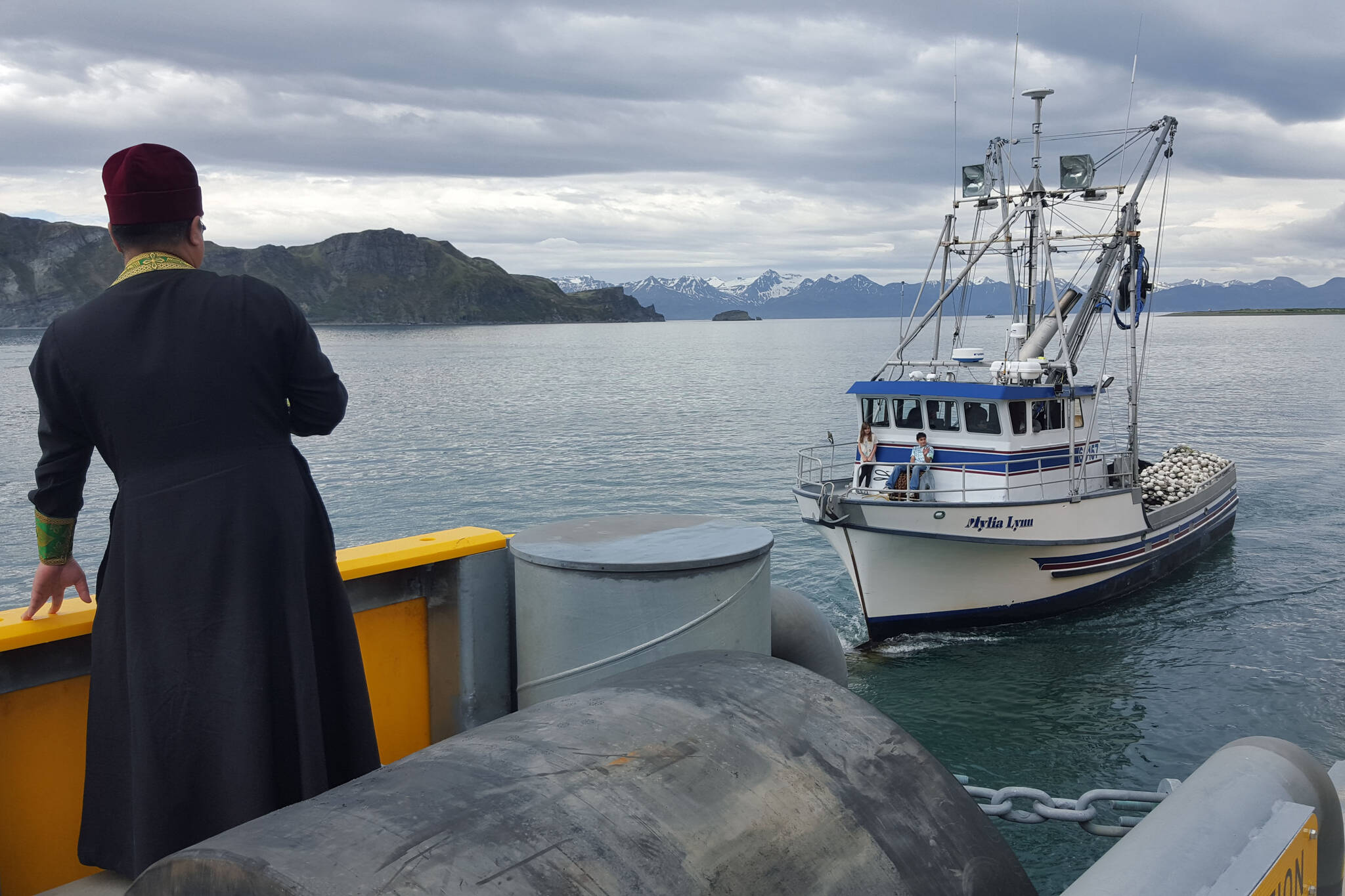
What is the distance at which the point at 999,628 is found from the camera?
53.0 ft

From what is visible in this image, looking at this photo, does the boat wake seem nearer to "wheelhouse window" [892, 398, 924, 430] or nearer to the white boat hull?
the white boat hull

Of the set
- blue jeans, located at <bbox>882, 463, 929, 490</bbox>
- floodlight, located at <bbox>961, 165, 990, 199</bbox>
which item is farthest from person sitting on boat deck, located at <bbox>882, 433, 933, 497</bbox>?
floodlight, located at <bbox>961, 165, 990, 199</bbox>

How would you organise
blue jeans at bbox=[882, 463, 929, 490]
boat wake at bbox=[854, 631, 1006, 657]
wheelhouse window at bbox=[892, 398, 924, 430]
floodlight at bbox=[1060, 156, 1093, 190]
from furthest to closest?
1. floodlight at bbox=[1060, 156, 1093, 190]
2. wheelhouse window at bbox=[892, 398, 924, 430]
3. blue jeans at bbox=[882, 463, 929, 490]
4. boat wake at bbox=[854, 631, 1006, 657]

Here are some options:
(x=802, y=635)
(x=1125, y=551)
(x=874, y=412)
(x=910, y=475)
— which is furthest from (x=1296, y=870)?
(x=1125, y=551)

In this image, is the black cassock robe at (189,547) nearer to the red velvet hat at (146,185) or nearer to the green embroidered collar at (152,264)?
the green embroidered collar at (152,264)

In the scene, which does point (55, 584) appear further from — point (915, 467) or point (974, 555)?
point (915, 467)

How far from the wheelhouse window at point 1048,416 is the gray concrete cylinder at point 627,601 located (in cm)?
1382

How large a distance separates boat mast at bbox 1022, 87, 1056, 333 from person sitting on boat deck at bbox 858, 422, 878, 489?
11.6ft

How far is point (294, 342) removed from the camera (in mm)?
2422

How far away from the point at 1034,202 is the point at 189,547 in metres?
17.4

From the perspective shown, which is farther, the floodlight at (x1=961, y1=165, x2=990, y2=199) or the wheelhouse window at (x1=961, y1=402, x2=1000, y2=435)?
the floodlight at (x1=961, y1=165, x2=990, y2=199)

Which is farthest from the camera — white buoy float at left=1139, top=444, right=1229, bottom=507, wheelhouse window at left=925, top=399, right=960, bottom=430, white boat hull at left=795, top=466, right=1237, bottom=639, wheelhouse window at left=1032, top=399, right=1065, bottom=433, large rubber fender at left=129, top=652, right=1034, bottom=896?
white buoy float at left=1139, top=444, right=1229, bottom=507

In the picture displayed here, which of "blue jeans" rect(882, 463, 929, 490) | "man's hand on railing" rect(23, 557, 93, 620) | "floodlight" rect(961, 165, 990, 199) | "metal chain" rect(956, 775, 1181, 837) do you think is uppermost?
"floodlight" rect(961, 165, 990, 199)

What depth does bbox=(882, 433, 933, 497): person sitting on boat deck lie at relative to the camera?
1595 centimetres
